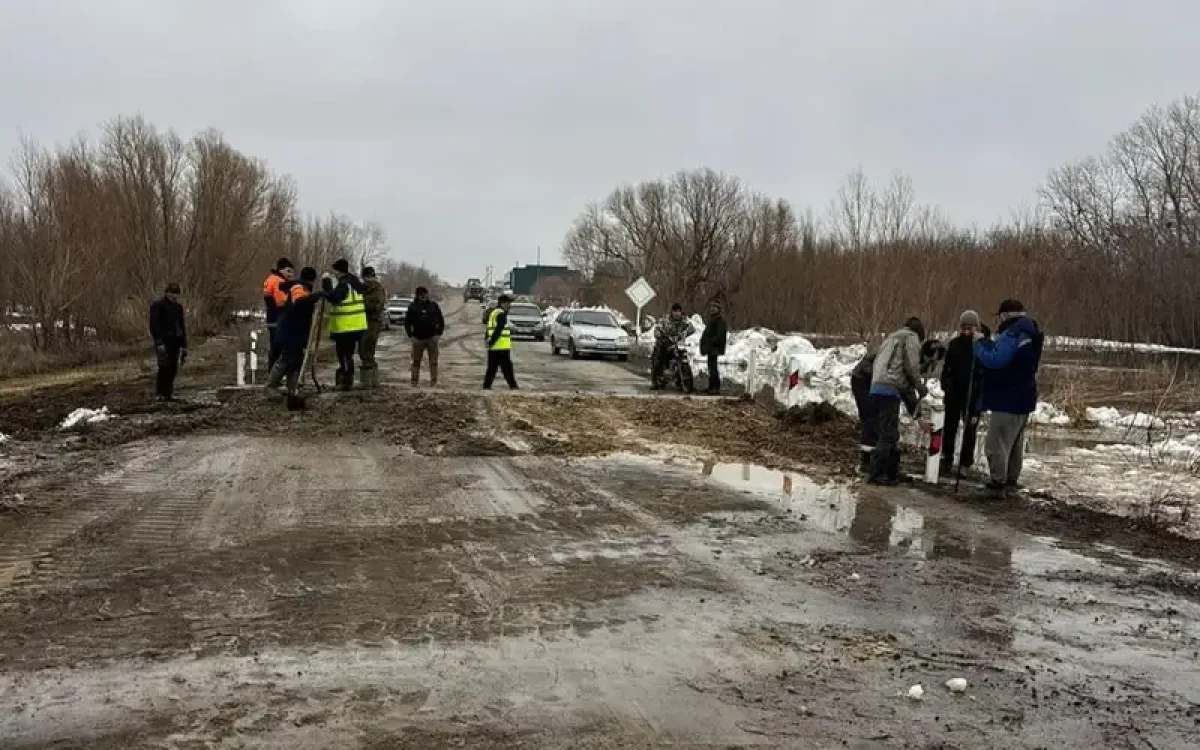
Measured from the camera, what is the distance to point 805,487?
9.24 metres

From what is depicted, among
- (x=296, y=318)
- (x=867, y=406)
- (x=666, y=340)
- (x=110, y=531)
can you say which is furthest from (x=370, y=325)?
(x=110, y=531)

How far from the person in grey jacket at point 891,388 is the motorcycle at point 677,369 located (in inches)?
→ 327

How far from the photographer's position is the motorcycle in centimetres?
1808

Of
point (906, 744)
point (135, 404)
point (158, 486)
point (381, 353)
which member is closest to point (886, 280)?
point (381, 353)

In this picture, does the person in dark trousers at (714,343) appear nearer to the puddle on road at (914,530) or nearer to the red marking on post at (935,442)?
the red marking on post at (935,442)

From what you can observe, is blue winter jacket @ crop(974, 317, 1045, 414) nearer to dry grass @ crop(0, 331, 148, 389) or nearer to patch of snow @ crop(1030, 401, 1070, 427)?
patch of snow @ crop(1030, 401, 1070, 427)

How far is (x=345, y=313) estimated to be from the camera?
13922 millimetres

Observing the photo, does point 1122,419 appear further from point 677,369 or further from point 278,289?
point 278,289

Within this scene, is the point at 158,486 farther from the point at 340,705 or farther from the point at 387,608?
the point at 340,705

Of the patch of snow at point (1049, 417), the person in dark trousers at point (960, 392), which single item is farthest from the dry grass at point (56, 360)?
the patch of snow at point (1049, 417)

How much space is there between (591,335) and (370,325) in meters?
13.5

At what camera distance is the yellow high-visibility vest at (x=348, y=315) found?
1389cm

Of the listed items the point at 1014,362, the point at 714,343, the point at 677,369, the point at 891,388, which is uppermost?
the point at 1014,362

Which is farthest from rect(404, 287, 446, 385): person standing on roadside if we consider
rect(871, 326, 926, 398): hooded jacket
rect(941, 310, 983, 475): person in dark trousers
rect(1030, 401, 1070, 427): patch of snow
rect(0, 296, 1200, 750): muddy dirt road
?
rect(1030, 401, 1070, 427): patch of snow
